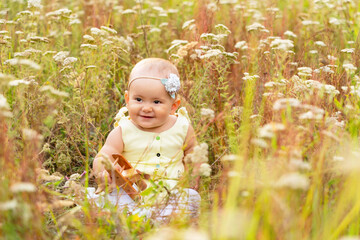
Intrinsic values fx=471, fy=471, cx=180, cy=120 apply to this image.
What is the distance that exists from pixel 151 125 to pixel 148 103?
0.53ft

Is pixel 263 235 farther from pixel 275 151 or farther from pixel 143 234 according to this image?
pixel 143 234

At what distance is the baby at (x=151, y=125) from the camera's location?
130 inches

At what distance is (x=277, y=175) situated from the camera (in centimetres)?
200

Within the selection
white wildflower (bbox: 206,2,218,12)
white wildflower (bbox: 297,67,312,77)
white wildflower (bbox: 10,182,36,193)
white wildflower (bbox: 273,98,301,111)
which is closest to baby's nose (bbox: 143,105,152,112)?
white wildflower (bbox: 273,98,301,111)

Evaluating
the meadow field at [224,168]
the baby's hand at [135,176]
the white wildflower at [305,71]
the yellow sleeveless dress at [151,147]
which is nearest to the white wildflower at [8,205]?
the meadow field at [224,168]

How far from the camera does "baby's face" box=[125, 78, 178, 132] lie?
330 centimetres

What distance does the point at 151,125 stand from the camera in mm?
3367

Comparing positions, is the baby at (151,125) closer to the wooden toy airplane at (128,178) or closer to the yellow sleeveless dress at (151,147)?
the yellow sleeveless dress at (151,147)

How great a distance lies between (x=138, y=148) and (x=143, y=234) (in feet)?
3.73

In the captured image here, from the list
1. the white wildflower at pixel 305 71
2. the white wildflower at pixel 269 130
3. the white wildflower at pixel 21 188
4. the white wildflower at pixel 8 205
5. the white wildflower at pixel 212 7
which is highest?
the white wildflower at pixel 212 7

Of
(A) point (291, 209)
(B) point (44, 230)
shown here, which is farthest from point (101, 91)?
(A) point (291, 209)

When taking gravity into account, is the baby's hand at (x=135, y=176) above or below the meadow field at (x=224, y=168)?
below

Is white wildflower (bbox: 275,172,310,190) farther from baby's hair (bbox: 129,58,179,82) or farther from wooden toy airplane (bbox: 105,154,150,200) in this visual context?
baby's hair (bbox: 129,58,179,82)

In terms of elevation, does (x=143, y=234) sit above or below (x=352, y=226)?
below
